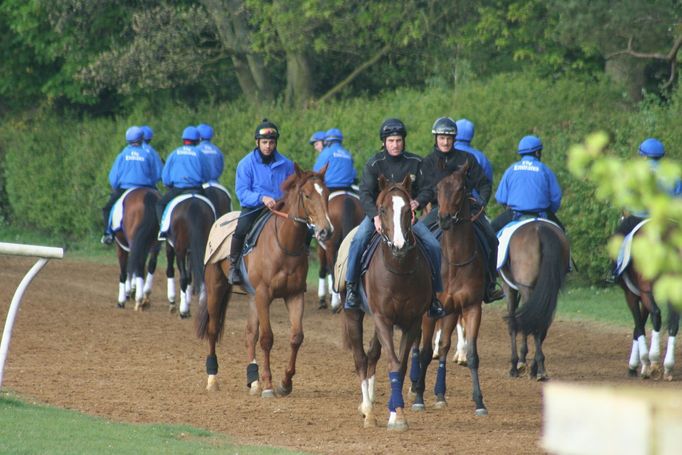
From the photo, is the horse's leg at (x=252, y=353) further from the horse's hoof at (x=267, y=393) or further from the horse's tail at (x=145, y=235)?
the horse's tail at (x=145, y=235)

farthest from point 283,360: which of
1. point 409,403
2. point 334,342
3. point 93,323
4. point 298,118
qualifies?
point 298,118

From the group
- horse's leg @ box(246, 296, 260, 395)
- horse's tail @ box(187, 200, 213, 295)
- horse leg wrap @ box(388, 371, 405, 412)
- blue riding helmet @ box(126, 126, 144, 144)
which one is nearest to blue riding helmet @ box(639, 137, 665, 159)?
horse's leg @ box(246, 296, 260, 395)

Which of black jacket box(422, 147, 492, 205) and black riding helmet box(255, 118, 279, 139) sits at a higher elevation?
black riding helmet box(255, 118, 279, 139)

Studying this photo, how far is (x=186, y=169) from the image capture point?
60.3 ft

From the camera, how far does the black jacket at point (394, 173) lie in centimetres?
1079

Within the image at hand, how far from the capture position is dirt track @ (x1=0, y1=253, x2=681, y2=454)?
397 inches

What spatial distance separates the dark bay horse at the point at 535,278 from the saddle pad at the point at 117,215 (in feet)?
24.5

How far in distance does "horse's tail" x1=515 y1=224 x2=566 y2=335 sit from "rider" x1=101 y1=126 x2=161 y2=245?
26.3 feet

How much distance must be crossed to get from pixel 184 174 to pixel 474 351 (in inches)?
314

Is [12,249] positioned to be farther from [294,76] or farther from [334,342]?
[294,76]

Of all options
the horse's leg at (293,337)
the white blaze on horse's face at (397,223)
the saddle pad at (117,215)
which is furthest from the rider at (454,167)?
the saddle pad at (117,215)

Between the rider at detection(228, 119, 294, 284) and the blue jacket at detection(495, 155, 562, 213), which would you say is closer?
the rider at detection(228, 119, 294, 284)

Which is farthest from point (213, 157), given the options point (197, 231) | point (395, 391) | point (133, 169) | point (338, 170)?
point (395, 391)

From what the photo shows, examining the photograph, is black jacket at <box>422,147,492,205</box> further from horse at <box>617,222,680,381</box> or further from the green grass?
the green grass
